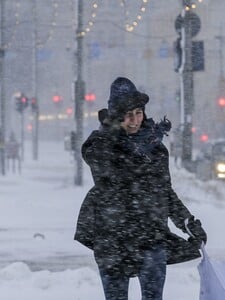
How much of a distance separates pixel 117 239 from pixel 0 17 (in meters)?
21.7

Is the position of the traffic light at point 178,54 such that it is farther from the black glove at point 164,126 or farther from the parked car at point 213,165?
the black glove at point 164,126

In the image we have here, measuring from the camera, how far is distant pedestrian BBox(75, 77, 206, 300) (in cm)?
458

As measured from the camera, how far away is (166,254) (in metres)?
4.66

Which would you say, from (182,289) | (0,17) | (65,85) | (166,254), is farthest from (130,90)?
(65,85)

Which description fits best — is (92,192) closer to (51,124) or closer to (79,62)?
(79,62)

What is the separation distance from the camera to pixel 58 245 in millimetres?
10906

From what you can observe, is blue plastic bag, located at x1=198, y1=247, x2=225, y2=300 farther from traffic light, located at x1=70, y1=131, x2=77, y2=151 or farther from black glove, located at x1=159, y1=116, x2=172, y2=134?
traffic light, located at x1=70, y1=131, x2=77, y2=151

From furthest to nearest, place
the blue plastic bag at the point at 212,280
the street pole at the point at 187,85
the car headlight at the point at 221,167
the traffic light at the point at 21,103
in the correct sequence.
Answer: the traffic light at the point at 21,103, the car headlight at the point at 221,167, the street pole at the point at 187,85, the blue plastic bag at the point at 212,280

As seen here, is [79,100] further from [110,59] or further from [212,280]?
[110,59]

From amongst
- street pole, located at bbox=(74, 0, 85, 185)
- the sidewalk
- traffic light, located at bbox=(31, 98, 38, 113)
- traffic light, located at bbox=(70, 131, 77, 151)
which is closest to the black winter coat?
the sidewalk

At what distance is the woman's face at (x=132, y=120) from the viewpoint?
462 cm

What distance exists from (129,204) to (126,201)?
0.02 m

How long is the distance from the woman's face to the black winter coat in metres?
0.03

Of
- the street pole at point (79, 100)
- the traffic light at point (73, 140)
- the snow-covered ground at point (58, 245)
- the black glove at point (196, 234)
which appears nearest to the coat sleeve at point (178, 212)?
the black glove at point (196, 234)
